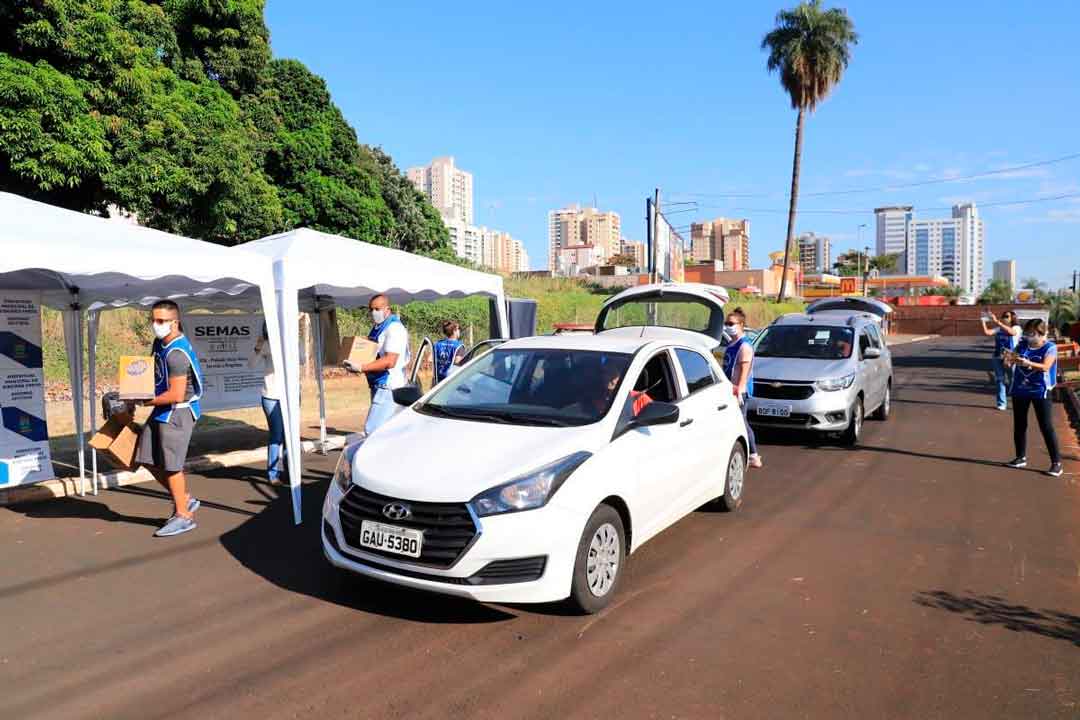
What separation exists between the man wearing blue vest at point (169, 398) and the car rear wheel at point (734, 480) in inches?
175

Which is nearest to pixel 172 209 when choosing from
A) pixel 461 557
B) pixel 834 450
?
pixel 834 450

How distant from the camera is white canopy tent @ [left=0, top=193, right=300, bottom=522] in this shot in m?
5.68

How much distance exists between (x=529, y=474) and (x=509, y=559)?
18.6 inches

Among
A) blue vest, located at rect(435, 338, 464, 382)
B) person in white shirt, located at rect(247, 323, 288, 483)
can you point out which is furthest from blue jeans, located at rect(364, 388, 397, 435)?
blue vest, located at rect(435, 338, 464, 382)

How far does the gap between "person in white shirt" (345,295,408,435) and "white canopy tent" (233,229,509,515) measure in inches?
17.3

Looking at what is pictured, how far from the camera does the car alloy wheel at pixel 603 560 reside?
14.8 ft

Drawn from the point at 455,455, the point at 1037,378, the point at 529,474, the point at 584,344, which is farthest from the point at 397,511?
the point at 1037,378

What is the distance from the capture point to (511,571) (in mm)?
4156

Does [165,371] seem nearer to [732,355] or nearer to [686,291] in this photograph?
[732,355]

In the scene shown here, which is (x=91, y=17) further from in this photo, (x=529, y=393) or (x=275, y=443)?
(x=529, y=393)

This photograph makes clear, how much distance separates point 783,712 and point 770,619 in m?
1.11

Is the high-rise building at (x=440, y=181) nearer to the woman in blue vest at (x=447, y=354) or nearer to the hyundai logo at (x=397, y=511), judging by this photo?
the woman in blue vest at (x=447, y=354)

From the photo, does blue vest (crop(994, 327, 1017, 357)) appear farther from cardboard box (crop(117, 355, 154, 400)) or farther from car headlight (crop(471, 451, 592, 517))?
cardboard box (crop(117, 355, 154, 400))

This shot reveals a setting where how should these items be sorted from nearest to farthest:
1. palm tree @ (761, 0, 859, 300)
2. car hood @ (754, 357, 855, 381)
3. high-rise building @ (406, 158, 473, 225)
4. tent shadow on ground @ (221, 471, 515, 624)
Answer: tent shadow on ground @ (221, 471, 515, 624), car hood @ (754, 357, 855, 381), palm tree @ (761, 0, 859, 300), high-rise building @ (406, 158, 473, 225)
